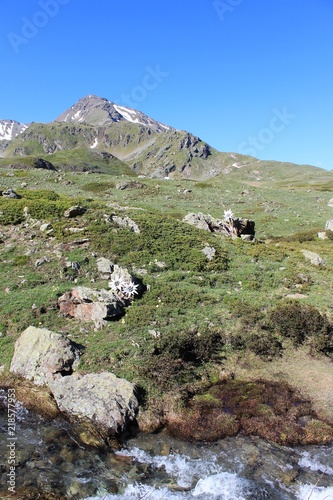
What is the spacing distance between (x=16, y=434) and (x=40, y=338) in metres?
4.48

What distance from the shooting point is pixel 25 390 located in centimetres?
1373

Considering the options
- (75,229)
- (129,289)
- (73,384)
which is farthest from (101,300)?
(75,229)

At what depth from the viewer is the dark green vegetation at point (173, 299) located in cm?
1461

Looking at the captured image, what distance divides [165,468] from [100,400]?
342 centimetres

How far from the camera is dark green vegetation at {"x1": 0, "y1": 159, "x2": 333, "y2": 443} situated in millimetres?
14609

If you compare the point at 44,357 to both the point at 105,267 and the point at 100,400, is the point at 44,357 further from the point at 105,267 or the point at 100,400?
the point at 105,267

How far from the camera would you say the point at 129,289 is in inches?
771

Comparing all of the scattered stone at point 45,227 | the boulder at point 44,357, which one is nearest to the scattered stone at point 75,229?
the scattered stone at point 45,227

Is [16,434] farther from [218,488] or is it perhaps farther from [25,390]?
[218,488]

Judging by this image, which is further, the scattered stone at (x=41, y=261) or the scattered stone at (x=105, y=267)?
the scattered stone at (x=41, y=261)

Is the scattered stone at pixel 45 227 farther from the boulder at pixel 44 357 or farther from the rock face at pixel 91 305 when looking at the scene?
the boulder at pixel 44 357

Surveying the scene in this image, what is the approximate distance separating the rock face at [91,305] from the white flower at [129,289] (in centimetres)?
73

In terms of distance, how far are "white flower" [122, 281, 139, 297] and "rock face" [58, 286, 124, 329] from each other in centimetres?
73

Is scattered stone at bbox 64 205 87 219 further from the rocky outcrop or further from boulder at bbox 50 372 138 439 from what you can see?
boulder at bbox 50 372 138 439
